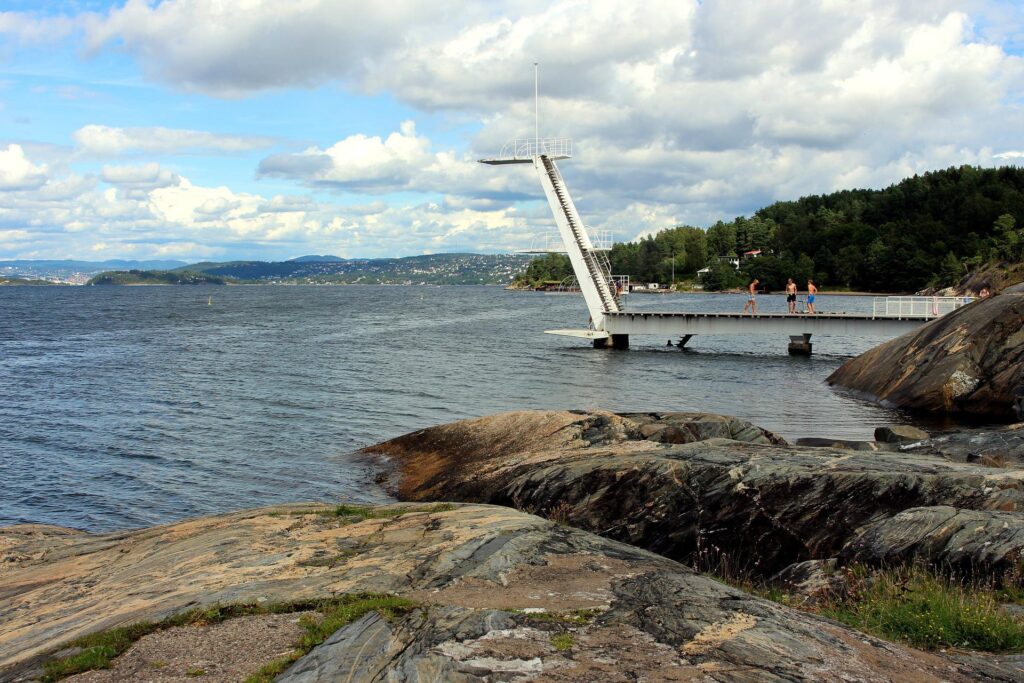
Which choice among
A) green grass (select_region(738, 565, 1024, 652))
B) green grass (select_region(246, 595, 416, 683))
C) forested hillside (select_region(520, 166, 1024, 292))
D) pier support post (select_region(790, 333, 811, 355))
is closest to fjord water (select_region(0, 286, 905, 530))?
pier support post (select_region(790, 333, 811, 355))

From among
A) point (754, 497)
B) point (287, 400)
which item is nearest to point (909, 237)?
point (287, 400)

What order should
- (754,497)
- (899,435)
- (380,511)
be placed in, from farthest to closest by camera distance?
(899,435)
(380,511)
(754,497)

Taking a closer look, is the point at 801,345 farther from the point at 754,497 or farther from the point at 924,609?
the point at 924,609

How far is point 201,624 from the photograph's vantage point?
7566mm

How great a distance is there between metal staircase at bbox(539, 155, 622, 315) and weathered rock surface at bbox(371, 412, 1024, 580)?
36.0 metres

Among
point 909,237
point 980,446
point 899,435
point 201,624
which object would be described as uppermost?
point 909,237

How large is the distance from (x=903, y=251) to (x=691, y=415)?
15426cm

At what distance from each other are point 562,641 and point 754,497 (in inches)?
214

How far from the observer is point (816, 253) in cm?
18425

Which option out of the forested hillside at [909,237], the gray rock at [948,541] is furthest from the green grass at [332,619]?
the forested hillside at [909,237]

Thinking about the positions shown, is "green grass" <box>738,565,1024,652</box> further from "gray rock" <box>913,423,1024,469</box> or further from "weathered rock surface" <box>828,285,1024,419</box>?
"weathered rock surface" <box>828,285,1024,419</box>

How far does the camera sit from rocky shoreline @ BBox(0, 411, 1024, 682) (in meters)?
6.34

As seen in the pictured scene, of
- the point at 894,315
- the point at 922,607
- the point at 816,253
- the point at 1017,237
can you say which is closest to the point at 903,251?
the point at 816,253

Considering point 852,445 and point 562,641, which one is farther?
point 852,445
